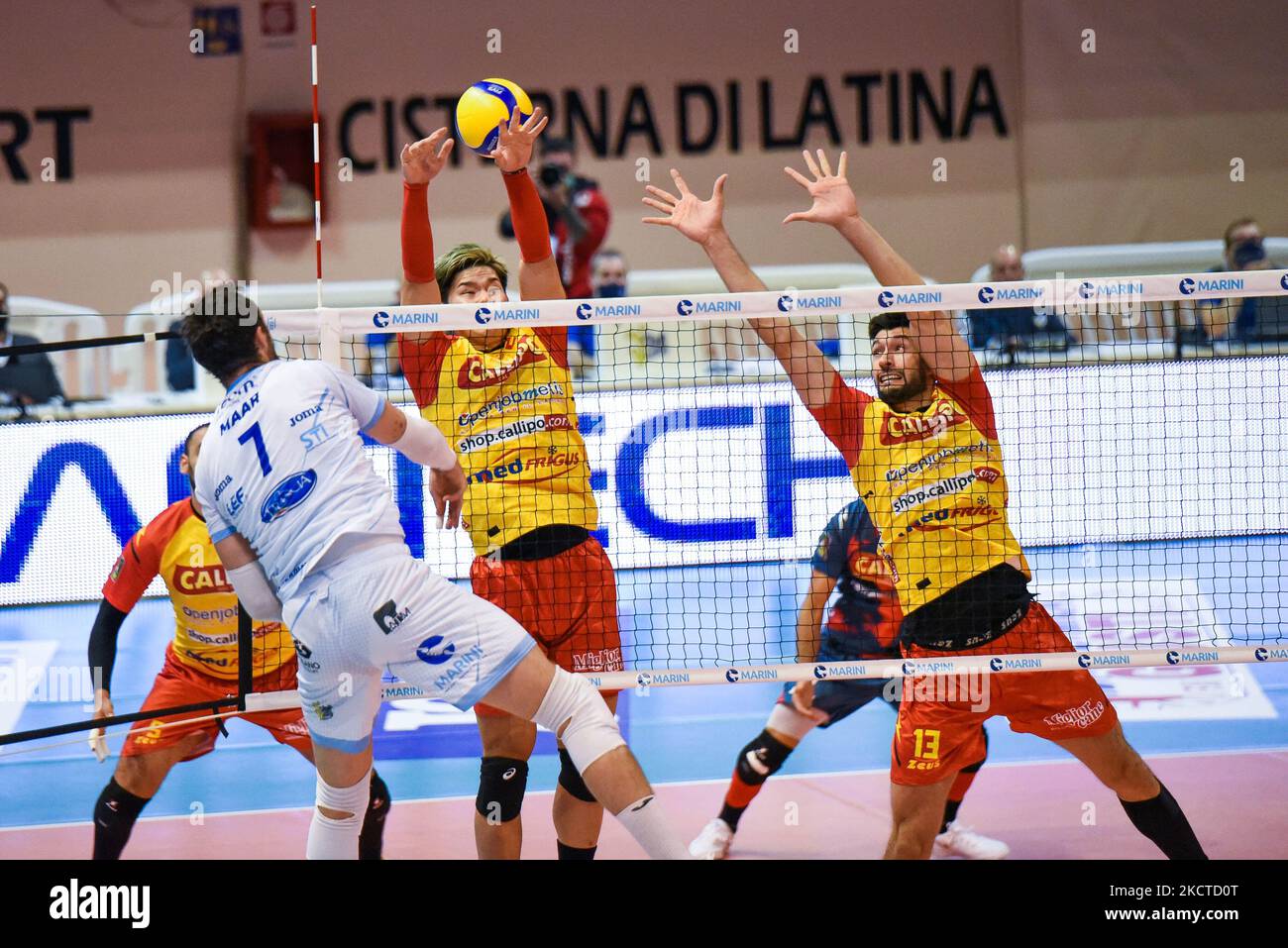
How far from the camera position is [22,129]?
A: 44.6 feet

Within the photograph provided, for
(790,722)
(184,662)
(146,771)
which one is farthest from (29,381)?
(790,722)

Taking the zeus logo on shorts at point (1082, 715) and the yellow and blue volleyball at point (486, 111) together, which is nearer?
the zeus logo on shorts at point (1082, 715)

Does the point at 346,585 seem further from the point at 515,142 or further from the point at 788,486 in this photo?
the point at 788,486

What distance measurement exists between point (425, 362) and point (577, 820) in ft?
5.79

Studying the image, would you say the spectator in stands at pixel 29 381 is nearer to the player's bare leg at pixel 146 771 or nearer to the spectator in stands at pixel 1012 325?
the player's bare leg at pixel 146 771

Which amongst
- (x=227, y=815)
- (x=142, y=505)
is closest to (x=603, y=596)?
(x=227, y=815)

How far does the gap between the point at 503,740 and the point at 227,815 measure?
7.59 ft

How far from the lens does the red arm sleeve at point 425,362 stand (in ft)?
16.0

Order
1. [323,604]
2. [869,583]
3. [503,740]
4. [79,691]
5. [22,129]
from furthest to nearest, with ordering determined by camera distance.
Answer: [22,129] < [79,691] < [869,583] < [503,740] < [323,604]

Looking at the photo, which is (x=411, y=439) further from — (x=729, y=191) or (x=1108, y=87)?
(x=1108, y=87)

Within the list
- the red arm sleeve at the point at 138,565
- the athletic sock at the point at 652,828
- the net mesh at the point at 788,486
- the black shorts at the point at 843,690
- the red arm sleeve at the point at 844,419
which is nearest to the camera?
the athletic sock at the point at 652,828

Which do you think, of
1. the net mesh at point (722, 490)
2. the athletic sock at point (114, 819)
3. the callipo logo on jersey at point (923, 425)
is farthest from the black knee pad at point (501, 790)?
the callipo logo on jersey at point (923, 425)

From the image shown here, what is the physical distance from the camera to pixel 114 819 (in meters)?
4.98

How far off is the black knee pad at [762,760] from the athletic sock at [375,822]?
4.82 ft
